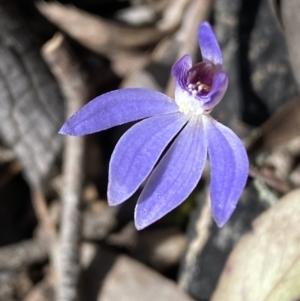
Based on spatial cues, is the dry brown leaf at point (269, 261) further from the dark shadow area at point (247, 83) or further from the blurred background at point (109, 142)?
the dark shadow area at point (247, 83)

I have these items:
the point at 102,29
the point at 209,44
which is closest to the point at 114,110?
the point at 209,44

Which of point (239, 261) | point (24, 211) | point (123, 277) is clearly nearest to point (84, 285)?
point (123, 277)

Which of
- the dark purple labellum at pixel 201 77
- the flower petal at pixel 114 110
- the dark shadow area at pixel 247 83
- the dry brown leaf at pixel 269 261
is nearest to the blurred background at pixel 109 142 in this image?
the dark shadow area at pixel 247 83

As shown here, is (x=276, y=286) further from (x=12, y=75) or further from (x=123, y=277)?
(x=12, y=75)

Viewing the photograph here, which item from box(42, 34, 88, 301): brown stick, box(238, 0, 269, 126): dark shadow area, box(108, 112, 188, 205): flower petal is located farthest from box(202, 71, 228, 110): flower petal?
box(42, 34, 88, 301): brown stick

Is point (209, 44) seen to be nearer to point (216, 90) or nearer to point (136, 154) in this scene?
point (216, 90)

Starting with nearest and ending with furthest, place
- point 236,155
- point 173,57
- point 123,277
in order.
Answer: point 236,155, point 123,277, point 173,57

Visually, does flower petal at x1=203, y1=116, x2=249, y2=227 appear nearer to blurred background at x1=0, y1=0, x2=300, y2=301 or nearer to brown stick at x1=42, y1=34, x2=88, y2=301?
blurred background at x1=0, y1=0, x2=300, y2=301
